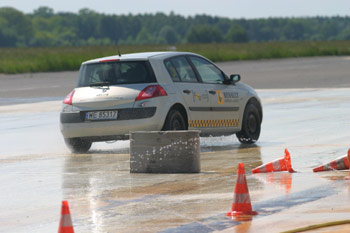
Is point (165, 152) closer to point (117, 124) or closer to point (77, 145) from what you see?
point (117, 124)

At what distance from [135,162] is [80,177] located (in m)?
0.75

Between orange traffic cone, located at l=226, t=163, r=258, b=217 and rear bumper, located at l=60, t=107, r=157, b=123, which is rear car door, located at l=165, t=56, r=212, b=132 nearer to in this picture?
rear bumper, located at l=60, t=107, r=157, b=123

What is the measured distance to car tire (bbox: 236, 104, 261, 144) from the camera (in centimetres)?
1527

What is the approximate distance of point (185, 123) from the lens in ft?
46.4

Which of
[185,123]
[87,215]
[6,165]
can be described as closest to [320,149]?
[185,123]

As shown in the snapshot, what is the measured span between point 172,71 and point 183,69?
308mm

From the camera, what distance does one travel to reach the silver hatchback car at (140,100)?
13.6 metres

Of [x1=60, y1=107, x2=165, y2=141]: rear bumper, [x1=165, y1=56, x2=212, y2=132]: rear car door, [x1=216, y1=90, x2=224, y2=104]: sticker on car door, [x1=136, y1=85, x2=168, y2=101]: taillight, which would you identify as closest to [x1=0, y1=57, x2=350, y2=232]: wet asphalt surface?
[x1=60, y1=107, x2=165, y2=141]: rear bumper

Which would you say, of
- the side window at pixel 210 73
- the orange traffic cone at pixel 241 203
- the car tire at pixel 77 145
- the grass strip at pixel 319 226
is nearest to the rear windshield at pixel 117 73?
the car tire at pixel 77 145

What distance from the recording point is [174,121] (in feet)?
45.5

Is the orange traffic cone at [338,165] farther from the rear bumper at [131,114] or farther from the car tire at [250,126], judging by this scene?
the car tire at [250,126]

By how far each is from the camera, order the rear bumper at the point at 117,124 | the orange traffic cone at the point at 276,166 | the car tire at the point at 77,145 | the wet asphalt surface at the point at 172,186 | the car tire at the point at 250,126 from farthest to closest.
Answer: the car tire at the point at 250,126
the car tire at the point at 77,145
the rear bumper at the point at 117,124
the orange traffic cone at the point at 276,166
the wet asphalt surface at the point at 172,186

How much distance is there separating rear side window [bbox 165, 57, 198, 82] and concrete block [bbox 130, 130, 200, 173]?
9.42 ft

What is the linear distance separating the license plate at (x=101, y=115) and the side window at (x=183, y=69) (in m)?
1.36
